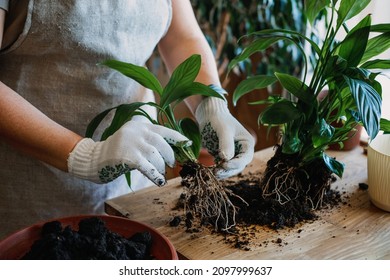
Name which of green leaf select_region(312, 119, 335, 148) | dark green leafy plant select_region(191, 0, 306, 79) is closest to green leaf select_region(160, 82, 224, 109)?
green leaf select_region(312, 119, 335, 148)

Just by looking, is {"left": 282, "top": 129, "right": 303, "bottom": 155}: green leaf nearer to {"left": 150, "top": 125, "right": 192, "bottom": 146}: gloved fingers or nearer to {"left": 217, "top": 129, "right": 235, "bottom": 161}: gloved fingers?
{"left": 217, "top": 129, "right": 235, "bottom": 161}: gloved fingers

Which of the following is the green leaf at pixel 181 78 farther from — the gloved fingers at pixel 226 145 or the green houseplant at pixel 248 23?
the green houseplant at pixel 248 23

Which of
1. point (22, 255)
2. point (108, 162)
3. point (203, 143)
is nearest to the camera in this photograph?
point (22, 255)

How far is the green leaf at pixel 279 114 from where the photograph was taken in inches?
43.4

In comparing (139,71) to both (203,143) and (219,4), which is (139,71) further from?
(219,4)

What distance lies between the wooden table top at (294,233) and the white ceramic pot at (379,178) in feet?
0.08

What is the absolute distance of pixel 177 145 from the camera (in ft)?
3.66

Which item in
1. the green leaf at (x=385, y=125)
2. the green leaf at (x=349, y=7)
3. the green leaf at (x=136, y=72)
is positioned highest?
the green leaf at (x=349, y=7)

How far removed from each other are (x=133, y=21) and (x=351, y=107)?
1.85 ft

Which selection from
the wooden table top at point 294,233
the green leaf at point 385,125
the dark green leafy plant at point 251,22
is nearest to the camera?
the wooden table top at point 294,233

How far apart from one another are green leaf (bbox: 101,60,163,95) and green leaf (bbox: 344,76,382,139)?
404 mm

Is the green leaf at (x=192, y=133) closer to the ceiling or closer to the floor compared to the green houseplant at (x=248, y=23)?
closer to the floor

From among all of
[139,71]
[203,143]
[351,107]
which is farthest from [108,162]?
[351,107]

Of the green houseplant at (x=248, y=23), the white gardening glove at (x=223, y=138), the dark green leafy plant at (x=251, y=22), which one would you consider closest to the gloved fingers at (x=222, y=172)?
the white gardening glove at (x=223, y=138)
